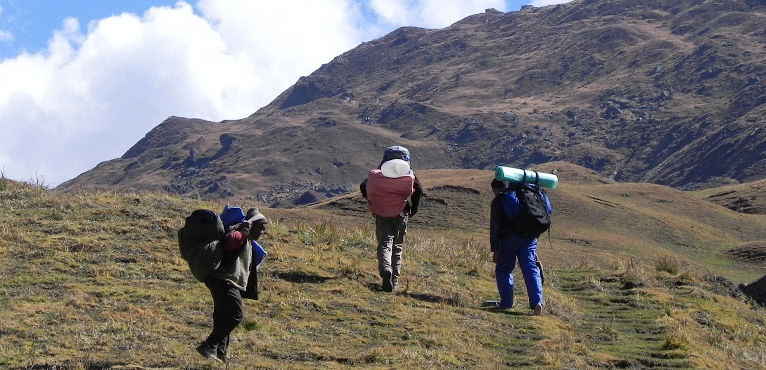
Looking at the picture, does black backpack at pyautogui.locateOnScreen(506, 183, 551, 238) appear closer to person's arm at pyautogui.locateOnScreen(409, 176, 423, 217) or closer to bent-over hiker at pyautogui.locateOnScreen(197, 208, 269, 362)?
person's arm at pyautogui.locateOnScreen(409, 176, 423, 217)

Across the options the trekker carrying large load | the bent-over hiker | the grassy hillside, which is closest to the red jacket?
the trekker carrying large load

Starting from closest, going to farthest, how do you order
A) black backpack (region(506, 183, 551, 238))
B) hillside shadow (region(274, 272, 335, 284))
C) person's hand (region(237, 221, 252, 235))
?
person's hand (region(237, 221, 252, 235)) < black backpack (region(506, 183, 551, 238)) < hillside shadow (region(274, 272, 335, 284))

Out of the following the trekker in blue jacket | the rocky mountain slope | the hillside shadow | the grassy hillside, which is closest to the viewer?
the grassy hillside

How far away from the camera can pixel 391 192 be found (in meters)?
11.9

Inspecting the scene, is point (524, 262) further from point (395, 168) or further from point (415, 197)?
point (395, 168)

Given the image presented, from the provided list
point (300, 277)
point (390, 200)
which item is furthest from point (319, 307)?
point (390, 200)

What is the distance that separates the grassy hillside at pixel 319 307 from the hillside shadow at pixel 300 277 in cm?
4

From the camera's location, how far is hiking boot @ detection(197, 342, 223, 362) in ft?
25.2

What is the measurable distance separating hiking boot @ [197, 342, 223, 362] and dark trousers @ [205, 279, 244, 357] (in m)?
0.03

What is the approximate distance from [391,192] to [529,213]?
1.74 m

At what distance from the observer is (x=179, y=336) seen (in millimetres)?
8773

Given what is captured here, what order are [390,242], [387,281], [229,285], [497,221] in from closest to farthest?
1. [229,285]
2. [497,221]
3. [387,281]
4. [390,242]

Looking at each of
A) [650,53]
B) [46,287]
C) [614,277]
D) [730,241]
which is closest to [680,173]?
[650,53]

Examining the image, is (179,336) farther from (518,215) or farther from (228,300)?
(518,215)
